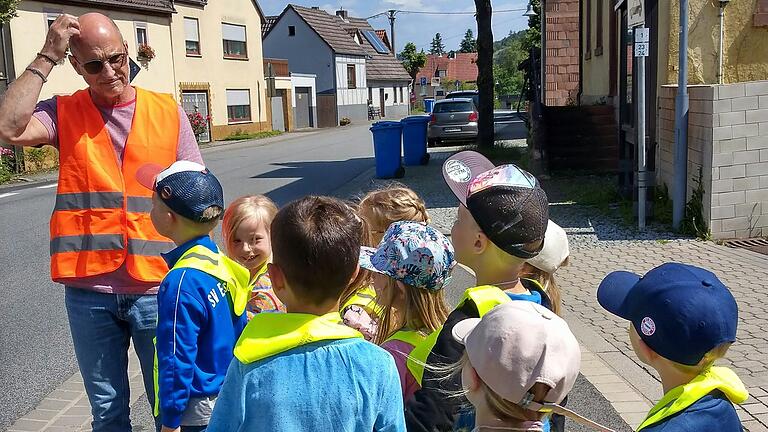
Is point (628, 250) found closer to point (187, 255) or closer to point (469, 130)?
point (187, 255)

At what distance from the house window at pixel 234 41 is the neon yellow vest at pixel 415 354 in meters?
33.0

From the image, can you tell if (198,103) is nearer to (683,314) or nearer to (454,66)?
(683,314)

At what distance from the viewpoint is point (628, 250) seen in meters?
7.68

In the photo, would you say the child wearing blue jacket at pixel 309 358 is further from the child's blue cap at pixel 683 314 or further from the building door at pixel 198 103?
the building door at pixel 198 103

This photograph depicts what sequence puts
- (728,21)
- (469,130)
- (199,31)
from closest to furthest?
(728,21)
(469,130)
(199,31)

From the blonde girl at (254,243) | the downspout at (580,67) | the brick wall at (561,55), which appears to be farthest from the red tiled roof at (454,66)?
the blonde girl at (254,243)

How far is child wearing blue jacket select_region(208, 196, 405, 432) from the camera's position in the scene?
1792 millimetres

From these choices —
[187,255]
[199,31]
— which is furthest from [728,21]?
[199,31]

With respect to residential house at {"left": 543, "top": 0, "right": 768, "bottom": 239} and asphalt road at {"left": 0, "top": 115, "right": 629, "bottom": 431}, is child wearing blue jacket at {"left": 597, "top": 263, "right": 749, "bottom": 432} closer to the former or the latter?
asphalt road at {"left": 0, "top": 115, "right": 629, "bottom": 431}

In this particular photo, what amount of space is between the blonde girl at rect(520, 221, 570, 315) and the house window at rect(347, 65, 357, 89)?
1885 inches

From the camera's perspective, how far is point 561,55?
19531mm

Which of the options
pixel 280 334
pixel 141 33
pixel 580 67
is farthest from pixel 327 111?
pixel 280 334

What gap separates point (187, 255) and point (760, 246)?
22.3 feet

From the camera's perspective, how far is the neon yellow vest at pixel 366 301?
2.84 meters
